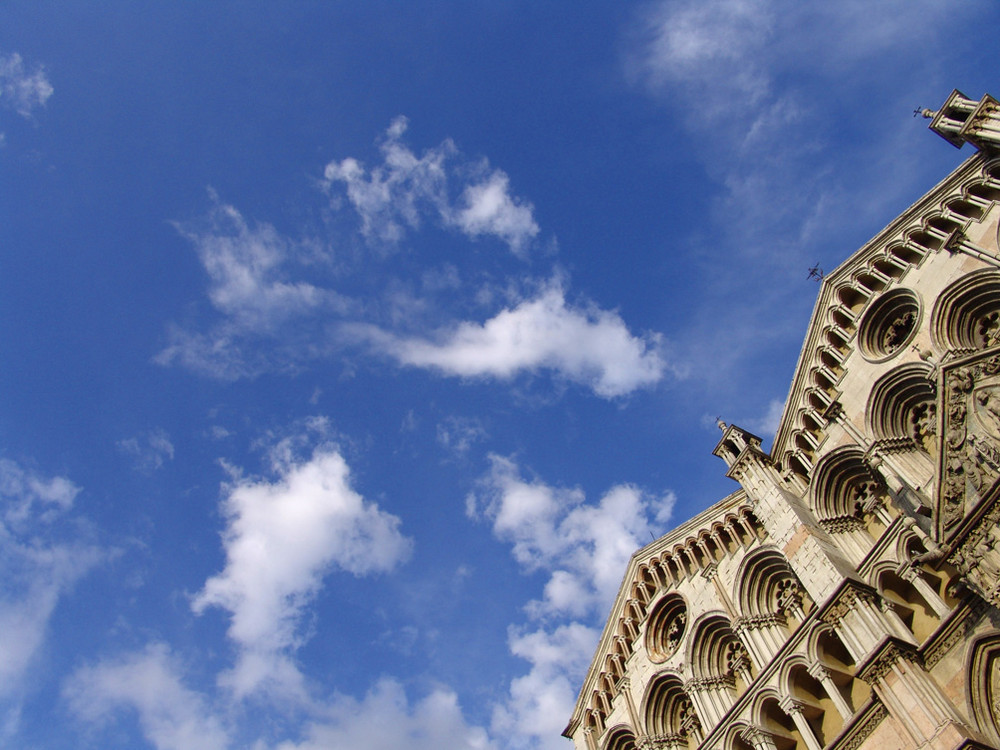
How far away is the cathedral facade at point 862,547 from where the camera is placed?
1710cm

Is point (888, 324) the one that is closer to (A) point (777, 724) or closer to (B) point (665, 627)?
(A) point (777, 724)

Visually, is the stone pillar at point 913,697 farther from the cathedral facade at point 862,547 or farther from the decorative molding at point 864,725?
the decorative molding at point 864,725

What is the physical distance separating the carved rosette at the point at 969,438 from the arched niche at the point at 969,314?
11.0 ft

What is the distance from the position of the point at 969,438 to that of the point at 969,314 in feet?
19.9

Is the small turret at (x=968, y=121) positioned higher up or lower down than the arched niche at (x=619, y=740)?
higher up

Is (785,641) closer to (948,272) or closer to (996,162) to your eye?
(948,272)

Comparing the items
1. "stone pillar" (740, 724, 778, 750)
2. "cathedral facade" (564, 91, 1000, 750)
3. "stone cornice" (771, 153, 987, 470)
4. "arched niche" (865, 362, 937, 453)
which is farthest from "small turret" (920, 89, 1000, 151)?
"stone pillar" (740, 724, 778, 750)

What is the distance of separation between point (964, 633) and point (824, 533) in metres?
5.59

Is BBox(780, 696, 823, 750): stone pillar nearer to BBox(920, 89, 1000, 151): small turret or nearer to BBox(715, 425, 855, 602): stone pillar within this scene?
BBox(715, 425, 855, 602): stone pillar

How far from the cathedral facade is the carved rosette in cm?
5

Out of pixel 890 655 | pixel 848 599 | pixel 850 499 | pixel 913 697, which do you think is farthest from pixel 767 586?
pixel 913 697

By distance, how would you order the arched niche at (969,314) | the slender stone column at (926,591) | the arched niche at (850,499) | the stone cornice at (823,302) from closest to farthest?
1. the slender stone column at (926,591)
2. the arched niche at (969,314)
3. the arched niche at (850,499)
4. the stone cornice at (823,302)

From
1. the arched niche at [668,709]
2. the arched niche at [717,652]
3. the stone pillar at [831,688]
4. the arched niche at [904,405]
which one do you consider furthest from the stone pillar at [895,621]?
the arched niche at [668,709]

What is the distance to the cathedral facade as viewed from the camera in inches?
673
